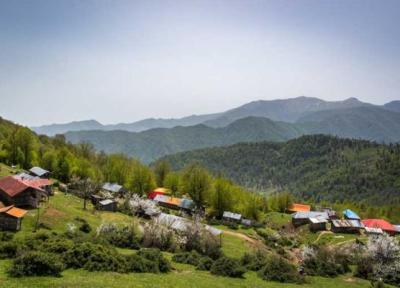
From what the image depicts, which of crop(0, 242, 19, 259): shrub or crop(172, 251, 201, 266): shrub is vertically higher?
crop(0, 242, 19, 259): shrub

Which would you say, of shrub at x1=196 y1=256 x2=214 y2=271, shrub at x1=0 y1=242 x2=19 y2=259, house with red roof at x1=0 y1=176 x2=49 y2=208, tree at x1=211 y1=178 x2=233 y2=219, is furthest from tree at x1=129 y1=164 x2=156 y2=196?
shrub at x1=0 y1=242 x2=19 y2=259

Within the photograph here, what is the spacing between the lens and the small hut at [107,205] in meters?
93.6

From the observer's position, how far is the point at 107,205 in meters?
94.5

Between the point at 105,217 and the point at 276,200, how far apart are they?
3647 inches

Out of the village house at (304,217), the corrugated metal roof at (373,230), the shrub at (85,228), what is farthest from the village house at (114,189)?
the corrugated metal roof at (373,230)

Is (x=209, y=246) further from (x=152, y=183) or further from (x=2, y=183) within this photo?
(x=152, y=183)

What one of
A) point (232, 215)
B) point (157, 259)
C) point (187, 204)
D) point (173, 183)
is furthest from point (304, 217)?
point (157, 259)

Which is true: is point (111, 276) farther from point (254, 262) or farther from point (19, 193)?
point (19, 193)

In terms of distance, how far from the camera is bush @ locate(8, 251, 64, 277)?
109 ft

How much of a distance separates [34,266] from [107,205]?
200ft

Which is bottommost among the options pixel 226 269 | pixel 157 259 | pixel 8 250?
pixel 226 269

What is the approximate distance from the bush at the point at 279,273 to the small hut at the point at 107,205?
5158 centimetres

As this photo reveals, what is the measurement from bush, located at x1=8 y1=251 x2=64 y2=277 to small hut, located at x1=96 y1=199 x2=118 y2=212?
193ft

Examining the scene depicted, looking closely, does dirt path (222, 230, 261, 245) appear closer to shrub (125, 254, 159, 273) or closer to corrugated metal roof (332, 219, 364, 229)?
corrugated metal roof (332, 219, 364, 229)
